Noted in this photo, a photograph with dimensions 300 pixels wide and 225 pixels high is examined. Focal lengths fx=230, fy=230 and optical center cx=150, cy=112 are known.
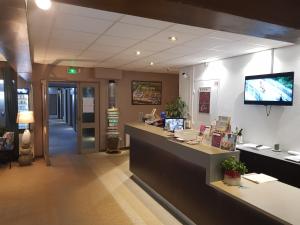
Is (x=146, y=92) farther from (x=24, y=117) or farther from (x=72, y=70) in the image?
(x=24, y=117)

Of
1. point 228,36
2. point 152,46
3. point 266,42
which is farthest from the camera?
point 152,46

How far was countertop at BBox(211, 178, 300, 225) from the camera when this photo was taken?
1.69m

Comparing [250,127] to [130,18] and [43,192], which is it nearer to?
[130,18]

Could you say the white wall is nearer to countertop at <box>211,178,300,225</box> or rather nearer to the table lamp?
countertop at <box>211,178,300,225</box>

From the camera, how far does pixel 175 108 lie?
656 cm

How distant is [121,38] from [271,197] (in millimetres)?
2844

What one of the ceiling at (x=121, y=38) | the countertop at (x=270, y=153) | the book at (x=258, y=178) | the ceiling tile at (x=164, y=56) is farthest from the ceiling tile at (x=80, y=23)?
the countertop at (x=270, y=153)

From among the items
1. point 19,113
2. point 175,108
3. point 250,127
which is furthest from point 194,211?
point 19,113

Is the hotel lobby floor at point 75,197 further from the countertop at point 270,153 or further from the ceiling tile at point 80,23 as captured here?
the ceiling tile at point 80,23

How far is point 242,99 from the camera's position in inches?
184

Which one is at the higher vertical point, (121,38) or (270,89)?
(121,38)

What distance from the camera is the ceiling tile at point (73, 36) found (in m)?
3.24

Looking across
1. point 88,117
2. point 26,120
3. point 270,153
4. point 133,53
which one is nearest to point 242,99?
point 270,153

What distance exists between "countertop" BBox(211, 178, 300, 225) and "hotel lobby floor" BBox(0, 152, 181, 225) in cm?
130
